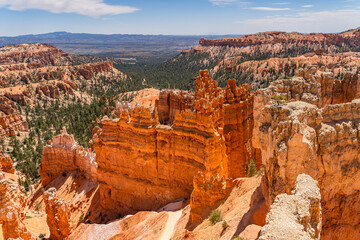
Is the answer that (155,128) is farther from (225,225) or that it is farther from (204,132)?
(225,225)

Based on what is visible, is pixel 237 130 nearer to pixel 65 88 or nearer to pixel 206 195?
pixel 206 195

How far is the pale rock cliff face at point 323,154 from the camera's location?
31.8ft

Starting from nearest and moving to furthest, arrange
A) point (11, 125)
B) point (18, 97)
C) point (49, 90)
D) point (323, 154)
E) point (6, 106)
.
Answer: point (323, 154)
point (11, 125)
point (6, 106)
point (18, 97)
point (49, 90)

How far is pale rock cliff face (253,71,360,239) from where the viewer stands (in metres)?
9.69

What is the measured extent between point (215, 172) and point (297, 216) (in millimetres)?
11544

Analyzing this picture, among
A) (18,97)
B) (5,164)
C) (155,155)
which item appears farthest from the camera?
(18,97)

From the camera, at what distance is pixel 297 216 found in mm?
7426

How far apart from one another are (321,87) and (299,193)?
14.7m

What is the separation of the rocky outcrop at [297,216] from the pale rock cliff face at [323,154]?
105cm

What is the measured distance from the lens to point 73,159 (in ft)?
107

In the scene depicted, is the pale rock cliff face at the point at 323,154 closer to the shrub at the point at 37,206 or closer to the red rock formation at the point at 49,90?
the shrub at the point at 37,206

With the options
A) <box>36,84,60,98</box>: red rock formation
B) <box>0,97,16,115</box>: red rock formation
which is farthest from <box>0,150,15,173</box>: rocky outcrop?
<box>36,84,60,98</box>: red rock formation

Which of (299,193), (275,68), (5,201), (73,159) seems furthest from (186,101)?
(275,68)

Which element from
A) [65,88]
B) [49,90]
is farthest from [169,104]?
[65,88]
